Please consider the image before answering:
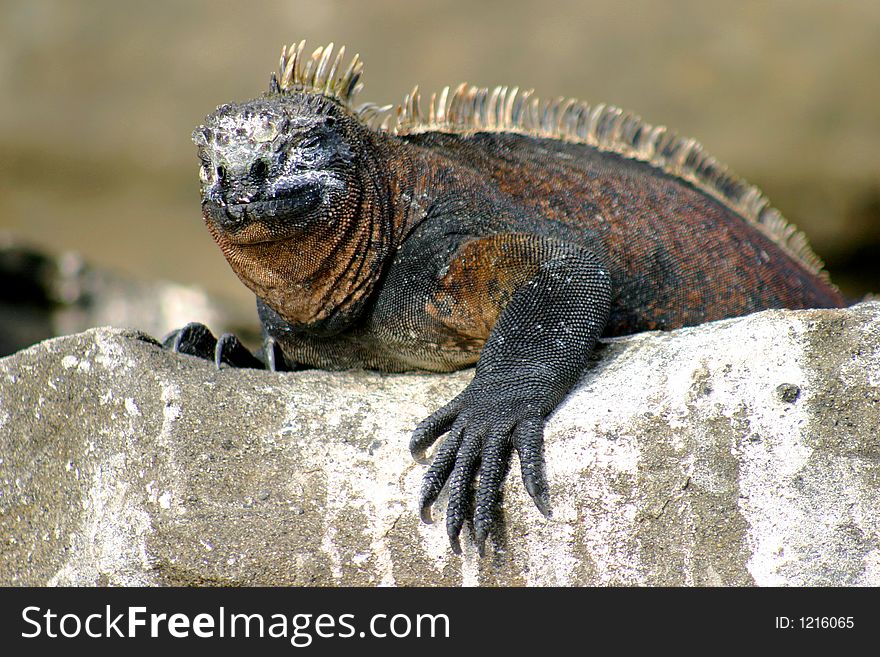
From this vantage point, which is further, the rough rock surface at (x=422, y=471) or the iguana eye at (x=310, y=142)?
the iguana eye at (x=310, y=142)

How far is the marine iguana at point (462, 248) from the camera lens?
10.1 feet

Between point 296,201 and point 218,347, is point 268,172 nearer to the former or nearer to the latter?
point 296,201

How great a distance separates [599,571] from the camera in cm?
276

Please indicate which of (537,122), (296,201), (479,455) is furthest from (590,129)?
(479,455)

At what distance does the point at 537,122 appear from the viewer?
4.38 m

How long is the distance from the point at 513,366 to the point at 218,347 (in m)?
1.15

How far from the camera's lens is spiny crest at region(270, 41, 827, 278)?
369 cm

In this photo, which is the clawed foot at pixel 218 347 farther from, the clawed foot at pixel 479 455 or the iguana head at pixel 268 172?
the clawed foot at pixel 479 455

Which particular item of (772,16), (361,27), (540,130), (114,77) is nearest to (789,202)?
(772,16)

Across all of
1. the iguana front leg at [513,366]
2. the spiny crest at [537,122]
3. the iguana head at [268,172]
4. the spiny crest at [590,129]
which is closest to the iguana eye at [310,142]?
the iguana head at [268,172]

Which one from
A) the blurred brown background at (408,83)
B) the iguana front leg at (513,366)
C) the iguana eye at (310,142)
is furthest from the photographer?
the blurred brown background at (408,83)

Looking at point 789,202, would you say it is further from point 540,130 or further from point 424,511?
point 424,511

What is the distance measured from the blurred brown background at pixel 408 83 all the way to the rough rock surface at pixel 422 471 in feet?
22.9

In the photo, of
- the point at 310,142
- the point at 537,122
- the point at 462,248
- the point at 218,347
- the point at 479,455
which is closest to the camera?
the point at 479,455
